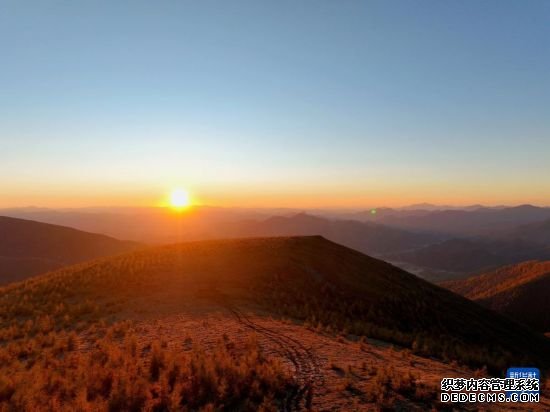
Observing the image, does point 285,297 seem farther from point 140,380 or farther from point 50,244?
point 50,244

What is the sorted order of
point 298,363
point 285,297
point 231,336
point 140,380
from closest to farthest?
point 140,380 < point 298,363 < point 231,336 < point 285,297

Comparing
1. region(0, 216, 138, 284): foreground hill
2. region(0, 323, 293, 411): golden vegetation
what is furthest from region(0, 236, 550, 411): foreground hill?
region(0, 216, 138, 284): foreground hill

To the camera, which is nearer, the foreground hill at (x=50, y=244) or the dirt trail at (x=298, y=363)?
the dirt trail at (x=298, y=363)

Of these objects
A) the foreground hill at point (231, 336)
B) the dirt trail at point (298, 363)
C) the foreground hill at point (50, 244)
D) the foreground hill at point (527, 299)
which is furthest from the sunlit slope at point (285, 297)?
the foreground hill at point (50, 244)

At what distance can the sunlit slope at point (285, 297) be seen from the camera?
64.5 ft

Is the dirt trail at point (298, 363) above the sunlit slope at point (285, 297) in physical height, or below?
above

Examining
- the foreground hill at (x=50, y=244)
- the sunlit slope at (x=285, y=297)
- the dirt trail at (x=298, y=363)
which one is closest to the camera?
the dirt trail at (x=298, y=363)

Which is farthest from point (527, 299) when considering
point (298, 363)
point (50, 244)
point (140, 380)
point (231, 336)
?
point (50, 244)

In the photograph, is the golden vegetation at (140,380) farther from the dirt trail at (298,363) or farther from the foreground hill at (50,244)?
the foreground hill at (50,244)

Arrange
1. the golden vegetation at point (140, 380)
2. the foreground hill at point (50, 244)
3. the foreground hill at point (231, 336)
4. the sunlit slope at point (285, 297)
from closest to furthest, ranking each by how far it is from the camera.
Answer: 1. the golden vegetation at point (140, 380)
2. the foreground hill at point (231, 336)
3. the sunlit slope at point (285, 297)
4. the foreground hill at point (50, 244)

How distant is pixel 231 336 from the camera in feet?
48.4

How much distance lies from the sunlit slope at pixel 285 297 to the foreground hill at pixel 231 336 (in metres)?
0.15

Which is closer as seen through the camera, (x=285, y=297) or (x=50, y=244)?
(x=285, y=297)

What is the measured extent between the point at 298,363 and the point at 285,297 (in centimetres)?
1412
